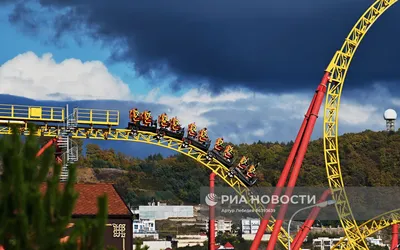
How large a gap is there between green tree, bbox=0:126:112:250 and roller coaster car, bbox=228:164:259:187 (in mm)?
41162

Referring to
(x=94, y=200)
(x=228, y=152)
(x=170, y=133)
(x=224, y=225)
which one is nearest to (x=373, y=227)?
(x=228, y=152)

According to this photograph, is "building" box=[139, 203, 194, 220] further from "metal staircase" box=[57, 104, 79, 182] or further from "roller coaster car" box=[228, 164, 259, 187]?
"metal staircase" box=[57, 104, 79, 182]

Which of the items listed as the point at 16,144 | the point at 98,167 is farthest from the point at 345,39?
the point at 98,167

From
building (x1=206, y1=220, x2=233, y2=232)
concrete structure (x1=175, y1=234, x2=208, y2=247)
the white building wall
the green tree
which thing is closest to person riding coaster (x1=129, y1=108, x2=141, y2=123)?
the green tree

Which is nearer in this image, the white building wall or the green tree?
the green tree

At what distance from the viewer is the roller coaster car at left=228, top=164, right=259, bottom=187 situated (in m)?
58.8

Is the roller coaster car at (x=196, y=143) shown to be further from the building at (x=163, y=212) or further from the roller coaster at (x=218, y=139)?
the building at (x=163, y=212)

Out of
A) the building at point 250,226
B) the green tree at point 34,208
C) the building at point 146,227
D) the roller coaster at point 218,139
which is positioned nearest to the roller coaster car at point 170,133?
the roller coaster at point 218,139

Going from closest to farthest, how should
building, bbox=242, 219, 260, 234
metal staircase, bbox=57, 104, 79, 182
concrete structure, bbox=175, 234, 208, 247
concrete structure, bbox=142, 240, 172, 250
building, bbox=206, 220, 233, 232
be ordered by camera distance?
metal staircase, bbox=57, 104, 79, 182, concrete structure, bbox=142, 240, 172, 250, concrete structure, bbox=175, 234, 208, 247, building, bbox=242, 219, 260, 234, building, bbox=206, 220, 233, 232

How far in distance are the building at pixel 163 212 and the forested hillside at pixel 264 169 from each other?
4.12m

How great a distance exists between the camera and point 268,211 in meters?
47.2

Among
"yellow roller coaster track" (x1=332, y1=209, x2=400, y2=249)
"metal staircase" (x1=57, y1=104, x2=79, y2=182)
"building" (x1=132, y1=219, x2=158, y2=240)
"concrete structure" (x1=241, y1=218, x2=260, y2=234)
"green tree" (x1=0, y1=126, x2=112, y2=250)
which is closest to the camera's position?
"green tree" (x1=0, y1=126, x2=112, y2=250)

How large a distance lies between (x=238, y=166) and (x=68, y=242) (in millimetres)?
42098

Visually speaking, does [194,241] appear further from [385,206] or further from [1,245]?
[1,245]
